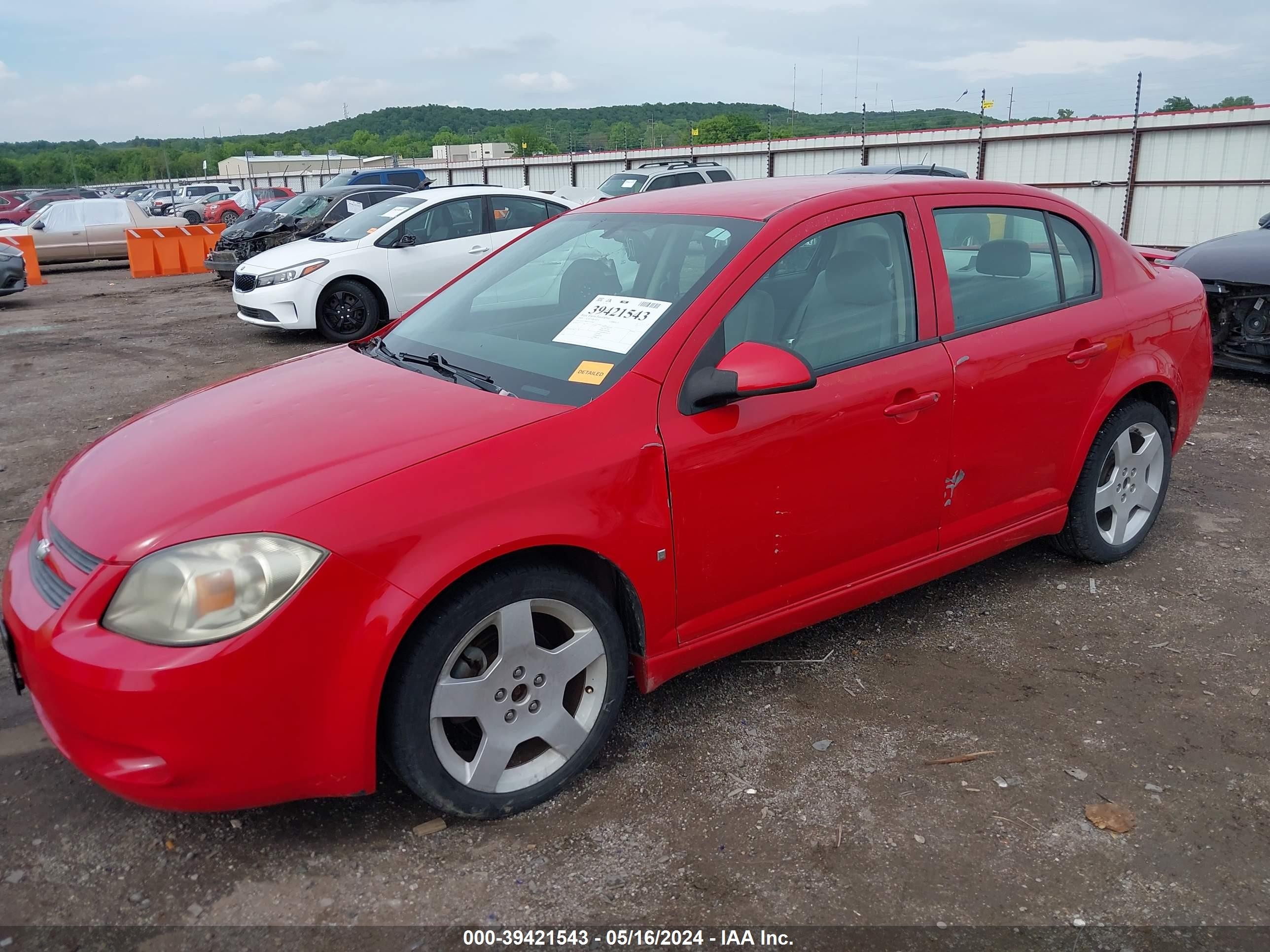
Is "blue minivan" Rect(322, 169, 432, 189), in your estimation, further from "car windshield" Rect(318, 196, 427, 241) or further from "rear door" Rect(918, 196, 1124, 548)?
"rear door" Rect(918, 196, 1124, 548)

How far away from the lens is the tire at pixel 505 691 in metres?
2.44

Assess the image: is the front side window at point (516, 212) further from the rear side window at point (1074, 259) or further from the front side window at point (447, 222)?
the rear side window at point (1074, 259)

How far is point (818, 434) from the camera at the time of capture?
9.95 feet

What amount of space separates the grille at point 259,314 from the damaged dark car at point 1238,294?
8669 mm

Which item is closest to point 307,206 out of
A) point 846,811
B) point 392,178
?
point 392,178

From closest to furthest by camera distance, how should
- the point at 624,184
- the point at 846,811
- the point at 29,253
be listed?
the point at 846,811 < the point at 624,184 < the point at 29,253

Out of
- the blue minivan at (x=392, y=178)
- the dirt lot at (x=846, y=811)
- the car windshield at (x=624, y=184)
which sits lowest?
the dirt lot at (x=846, y=811)

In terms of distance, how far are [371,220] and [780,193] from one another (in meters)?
8.65

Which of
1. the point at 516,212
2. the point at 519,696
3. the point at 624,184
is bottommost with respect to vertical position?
the point at 519,696

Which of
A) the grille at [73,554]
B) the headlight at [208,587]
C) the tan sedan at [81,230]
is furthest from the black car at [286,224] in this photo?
the headlight at [208,587]

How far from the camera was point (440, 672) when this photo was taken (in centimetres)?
245

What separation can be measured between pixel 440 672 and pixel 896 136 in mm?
21864

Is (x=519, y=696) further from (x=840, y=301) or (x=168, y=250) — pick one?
(x=168, y=250)

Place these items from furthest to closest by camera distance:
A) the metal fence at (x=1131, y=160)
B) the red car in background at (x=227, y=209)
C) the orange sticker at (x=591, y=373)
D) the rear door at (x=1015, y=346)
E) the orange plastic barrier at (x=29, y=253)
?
1. the red car in background at (x=227, y=209)
2. the orange plastic barrier at (x=29, y=253)
3. the metal fence at (x=1131, y=160)
4. the rear door at (x=1015, y=346)
5. the orange sticker at (x=591, y=373)
